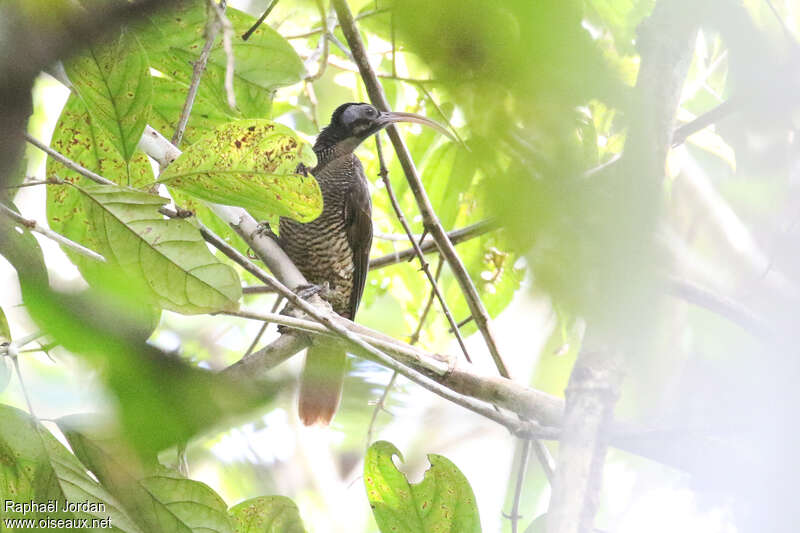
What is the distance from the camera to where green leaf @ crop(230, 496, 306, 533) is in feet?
5.56

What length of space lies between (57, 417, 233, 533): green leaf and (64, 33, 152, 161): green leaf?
56 centimetres

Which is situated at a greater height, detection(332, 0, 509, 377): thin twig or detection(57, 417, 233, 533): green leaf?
detection(332, 0, 509, 377): thin twig

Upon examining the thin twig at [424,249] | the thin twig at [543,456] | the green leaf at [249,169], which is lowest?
the green leaf at [249,169]

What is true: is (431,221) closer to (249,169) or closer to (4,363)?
(249,169)

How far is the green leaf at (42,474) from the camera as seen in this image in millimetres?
1309

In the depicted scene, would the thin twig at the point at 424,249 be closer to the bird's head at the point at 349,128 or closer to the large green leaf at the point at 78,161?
the bird's head at the point at 349,128

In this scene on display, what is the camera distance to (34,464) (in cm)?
133

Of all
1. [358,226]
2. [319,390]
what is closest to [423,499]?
[319,390]

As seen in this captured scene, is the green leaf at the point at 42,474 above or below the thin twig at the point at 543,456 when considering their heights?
below

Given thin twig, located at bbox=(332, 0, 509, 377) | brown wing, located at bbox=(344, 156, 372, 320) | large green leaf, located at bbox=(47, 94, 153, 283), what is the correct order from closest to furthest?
large green leaf, located at bbox=(47, 94, 153, 283)
thin twig, located at bbox=(332, 0, 509, 377)
brown wing, located at bbox=(344, 156, 372, 320)

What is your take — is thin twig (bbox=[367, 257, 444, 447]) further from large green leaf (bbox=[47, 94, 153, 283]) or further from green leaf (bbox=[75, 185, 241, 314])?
large green leaf (bbox=[47, 94, 153, 283])

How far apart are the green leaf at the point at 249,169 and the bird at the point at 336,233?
1911mm

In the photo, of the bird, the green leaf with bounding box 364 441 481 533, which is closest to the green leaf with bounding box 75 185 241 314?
the green leaf with bounding box 364 441 481 533

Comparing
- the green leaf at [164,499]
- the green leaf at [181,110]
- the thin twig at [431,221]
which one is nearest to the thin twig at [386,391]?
the thin twig at [431,221]
